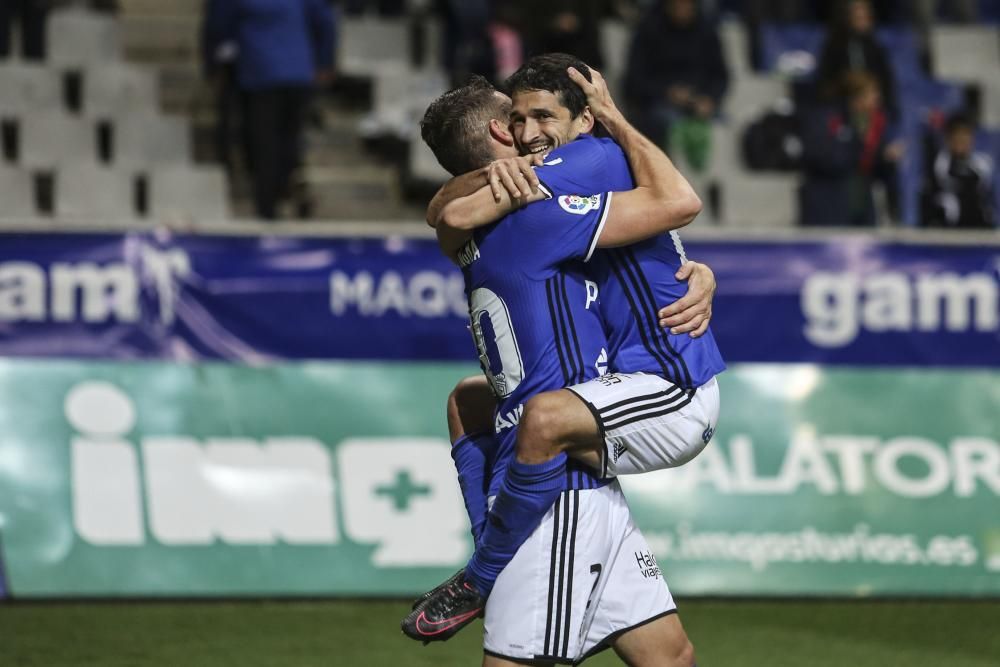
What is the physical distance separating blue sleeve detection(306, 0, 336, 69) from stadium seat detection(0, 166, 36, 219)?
2336 millimetres

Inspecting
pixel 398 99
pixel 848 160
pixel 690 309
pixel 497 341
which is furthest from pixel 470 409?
pixel 398 99

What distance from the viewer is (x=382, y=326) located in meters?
8.98

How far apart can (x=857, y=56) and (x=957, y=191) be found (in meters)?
1.74

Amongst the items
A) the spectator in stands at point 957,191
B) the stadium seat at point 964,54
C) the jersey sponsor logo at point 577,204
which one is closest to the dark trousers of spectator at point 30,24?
the spectator in stands at point 957,191

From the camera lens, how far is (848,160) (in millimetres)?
11844

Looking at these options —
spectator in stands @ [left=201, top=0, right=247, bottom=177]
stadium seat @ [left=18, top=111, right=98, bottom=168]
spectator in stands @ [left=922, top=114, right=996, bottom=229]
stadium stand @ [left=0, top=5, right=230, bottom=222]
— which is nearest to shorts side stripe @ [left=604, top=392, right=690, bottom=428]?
spectator in stands @ [left=201, top=0, right=247, bottom=177]

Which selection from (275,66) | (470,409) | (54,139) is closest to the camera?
(470,409)

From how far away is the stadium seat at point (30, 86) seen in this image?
12.4 m

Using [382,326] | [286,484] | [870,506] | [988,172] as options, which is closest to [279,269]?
[382,326]

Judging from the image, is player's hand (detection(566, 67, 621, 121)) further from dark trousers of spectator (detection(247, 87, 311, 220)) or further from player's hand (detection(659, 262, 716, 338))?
dark trousers of spectator (detection(247, 87, 311, 220))

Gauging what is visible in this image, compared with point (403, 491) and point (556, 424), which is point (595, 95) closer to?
point (556, 424)

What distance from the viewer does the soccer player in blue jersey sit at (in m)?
4.31

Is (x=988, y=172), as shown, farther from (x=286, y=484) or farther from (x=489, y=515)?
(x=489, y=515)

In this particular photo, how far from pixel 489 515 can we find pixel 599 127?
1165 mm
